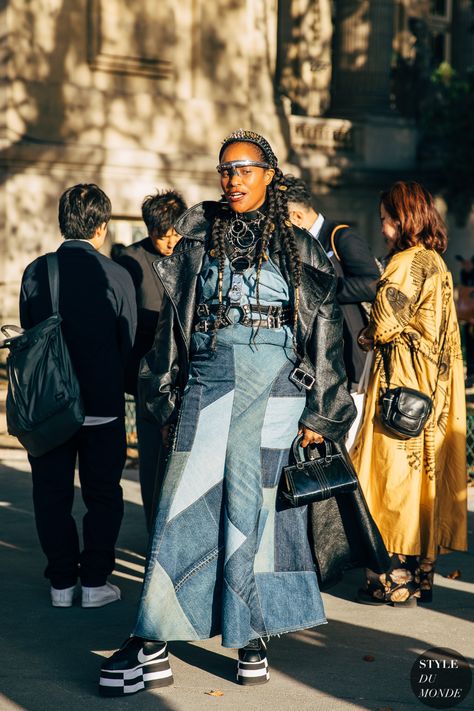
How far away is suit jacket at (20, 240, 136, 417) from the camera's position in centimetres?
548

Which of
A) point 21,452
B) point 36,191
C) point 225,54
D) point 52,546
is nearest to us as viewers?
point 52,546

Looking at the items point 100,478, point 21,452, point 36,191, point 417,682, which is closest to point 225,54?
point 36,191

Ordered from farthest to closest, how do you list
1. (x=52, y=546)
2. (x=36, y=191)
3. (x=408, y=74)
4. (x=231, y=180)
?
(x=408, y=74), (x=36, y=191), (x=52, y=546), (x=231, y=180)

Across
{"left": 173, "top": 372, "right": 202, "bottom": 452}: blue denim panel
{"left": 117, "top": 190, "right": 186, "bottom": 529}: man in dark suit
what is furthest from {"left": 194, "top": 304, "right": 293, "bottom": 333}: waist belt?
{"left": 117, "top": 190, "right": 186, "bottom": 529}: man in dark suit

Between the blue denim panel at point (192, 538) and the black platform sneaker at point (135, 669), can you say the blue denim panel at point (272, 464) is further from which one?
the black platform sneaker at point (135, 669)

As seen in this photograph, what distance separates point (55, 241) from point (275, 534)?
12.7 meters

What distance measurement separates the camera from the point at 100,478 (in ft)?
18.4

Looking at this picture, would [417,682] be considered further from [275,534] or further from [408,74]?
[408,74]

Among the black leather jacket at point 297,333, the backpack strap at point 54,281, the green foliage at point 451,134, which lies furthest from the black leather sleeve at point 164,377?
the green foliage at point 451,134

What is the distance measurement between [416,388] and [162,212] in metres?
1.64

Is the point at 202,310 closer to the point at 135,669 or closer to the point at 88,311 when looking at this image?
the point at 88,311

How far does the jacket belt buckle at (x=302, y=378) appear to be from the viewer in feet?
15.1

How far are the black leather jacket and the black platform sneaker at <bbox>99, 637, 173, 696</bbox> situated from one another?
2.81ft

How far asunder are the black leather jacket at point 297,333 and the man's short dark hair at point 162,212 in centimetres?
149
